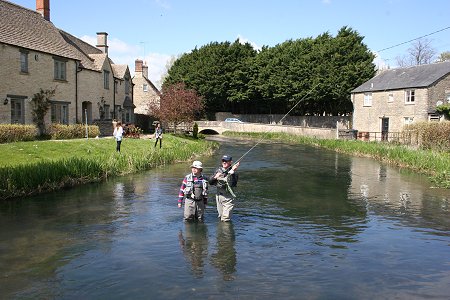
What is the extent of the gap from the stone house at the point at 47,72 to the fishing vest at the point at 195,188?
2158 cm

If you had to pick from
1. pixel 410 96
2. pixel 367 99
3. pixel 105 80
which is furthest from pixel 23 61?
pixel 367 99

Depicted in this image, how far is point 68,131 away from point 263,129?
35582 mm

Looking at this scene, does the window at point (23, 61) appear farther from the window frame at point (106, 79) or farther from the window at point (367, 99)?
the window at point (367, 99)

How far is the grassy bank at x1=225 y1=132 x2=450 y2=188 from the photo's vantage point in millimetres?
22878

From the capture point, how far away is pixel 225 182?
→ 1200 cm

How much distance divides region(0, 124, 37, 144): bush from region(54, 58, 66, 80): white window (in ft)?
25.8

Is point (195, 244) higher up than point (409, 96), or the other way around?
point (409, 96)

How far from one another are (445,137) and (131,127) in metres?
25.3

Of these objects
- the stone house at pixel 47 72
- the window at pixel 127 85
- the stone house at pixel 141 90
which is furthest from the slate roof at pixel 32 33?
the stone house at pixel 141 90

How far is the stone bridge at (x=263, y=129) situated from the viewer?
5078 centimetres

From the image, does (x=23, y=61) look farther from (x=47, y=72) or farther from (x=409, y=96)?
(x=409, y=96)

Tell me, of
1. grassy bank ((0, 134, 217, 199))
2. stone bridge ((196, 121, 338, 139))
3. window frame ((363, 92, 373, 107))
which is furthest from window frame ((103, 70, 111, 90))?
→ window frame ((363, 92, 373, 107))

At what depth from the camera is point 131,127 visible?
1524 inches

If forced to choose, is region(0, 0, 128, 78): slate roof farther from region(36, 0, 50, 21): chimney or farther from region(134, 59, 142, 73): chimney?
region(134, 59, 142, 73): chimney
